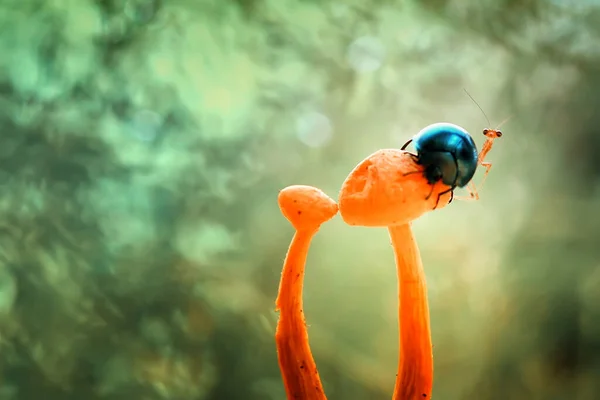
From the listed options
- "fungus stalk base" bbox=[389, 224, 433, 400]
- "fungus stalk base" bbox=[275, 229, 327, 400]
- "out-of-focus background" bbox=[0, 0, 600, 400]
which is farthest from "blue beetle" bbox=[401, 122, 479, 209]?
"out-of-focus background" bbox=[0, 0, 600, 400]

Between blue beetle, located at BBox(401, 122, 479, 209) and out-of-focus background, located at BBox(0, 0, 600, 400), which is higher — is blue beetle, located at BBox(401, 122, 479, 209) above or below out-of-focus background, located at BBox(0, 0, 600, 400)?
below

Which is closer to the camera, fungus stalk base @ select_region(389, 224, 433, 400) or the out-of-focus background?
fungus stalk base @ select_region(389, 224, 433, 400)

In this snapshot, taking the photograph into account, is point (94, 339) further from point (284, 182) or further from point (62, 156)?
point (284, 182)

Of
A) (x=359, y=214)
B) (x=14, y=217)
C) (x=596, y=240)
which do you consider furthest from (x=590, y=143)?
(x=14, y=217)

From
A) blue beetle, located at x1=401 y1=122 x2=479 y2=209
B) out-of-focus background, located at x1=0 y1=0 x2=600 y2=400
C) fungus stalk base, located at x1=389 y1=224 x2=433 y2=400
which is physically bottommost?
fungus stalk base, located at x1=389 y1=224 x2=433 y2=400

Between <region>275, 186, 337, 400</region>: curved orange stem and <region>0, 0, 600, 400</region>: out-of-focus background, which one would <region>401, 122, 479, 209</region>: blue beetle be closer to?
<region>275, 186, 337, 400</region>: curved orange stem

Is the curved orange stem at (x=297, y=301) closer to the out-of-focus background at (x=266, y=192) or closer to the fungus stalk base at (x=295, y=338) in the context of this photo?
the fungus stalk base at (x=295, y=338)
